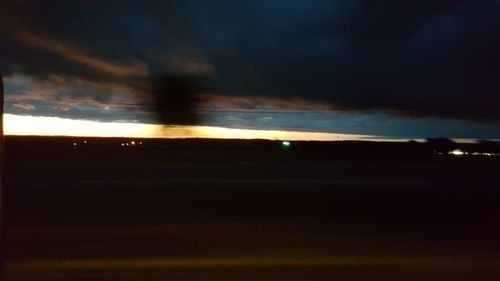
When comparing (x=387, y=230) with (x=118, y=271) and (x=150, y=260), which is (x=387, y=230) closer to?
(x=150, y=260)

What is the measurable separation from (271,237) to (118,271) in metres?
3.74

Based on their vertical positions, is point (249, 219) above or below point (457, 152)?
below

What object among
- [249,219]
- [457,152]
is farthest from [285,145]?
[249,219]

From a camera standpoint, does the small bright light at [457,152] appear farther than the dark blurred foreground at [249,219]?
Yes

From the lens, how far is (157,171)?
2614 cm

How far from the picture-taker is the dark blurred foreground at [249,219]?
10.4m

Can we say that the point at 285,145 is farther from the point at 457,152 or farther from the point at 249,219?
the point at 249,219

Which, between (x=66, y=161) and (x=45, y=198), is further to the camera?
(x=66, y=161)

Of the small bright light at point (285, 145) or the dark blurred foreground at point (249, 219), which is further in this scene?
the small bright light at point (285, 145)

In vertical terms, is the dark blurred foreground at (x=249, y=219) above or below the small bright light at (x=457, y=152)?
below

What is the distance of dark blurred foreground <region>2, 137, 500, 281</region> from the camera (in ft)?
34.2

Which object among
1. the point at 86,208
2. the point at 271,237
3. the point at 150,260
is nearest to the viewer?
the point at 150,260

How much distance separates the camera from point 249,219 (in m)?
15.6

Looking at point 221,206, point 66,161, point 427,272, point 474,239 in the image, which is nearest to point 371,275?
point 427,272
